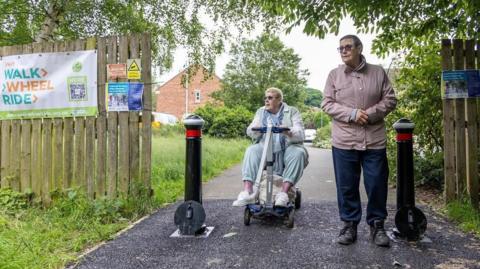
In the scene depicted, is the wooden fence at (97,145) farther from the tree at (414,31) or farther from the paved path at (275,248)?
the tree at (414,31)

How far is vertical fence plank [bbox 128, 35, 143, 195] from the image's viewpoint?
5.24 meters

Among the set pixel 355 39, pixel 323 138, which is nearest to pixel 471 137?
pixel 355 39

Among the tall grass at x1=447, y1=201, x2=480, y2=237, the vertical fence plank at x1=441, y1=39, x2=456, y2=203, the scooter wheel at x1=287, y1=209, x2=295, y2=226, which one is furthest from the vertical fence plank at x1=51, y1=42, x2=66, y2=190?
the vertical fence plank at x1=441, y1=39, x2=456, y2=203

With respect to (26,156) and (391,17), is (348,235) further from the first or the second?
(26,156)

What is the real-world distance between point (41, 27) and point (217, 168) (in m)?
5.41

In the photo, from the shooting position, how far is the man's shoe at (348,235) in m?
3.85

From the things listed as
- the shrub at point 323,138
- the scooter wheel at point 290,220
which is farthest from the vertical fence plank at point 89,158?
the shrub at point 323,138

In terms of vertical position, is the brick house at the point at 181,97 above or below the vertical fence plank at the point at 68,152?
above

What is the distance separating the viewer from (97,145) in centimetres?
531

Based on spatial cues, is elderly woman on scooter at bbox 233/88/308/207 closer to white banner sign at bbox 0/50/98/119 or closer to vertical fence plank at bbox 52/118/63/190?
white banner sign at bbox 0/50/98/119

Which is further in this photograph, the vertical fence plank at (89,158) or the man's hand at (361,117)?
the vertical fence plank at (89,158)

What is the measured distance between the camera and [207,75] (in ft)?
32.5

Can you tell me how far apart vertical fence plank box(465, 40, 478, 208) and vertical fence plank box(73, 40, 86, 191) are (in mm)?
4909

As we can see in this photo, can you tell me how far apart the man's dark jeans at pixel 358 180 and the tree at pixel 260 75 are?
111ft
